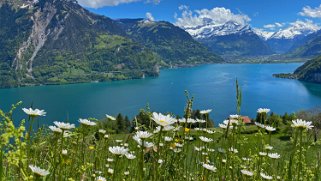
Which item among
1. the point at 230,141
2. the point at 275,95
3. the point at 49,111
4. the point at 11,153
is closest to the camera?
the point at 11,153

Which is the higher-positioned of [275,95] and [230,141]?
[230,141]

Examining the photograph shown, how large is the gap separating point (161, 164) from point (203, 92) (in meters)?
149

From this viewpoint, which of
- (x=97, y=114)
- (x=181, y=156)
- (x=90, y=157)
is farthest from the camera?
(x=97, y=114)

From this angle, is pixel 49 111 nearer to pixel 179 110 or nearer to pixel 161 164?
pixel 179 110

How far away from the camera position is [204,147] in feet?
12.8

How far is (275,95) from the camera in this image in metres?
148

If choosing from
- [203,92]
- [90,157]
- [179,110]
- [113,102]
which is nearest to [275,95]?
[203,92]

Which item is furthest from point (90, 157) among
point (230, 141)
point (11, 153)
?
point (11, 153)

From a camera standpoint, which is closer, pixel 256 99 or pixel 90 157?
pixel 90 157

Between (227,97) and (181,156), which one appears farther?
(227,97)

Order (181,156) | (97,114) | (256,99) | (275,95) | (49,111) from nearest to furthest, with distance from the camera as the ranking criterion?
(181,156)
(97,114)
(49,111)
(256,99)
(275,95)

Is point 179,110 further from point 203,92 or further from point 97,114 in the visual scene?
point 203,92

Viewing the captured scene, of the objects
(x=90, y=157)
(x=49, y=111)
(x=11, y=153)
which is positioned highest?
(x=11, y=153)

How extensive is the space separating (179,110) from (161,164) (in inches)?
4489
